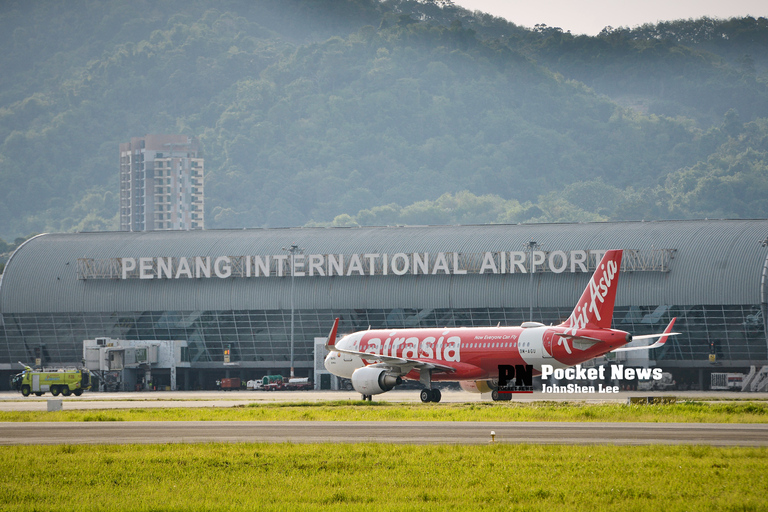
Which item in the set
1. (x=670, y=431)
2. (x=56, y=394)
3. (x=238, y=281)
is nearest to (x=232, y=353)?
(x=238, y=281)

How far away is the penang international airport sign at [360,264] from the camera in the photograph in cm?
8950

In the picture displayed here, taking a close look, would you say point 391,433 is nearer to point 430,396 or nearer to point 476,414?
point 476,414

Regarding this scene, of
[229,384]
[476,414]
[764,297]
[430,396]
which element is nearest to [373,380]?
[430,396]

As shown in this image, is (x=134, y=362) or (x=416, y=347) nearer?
(x=416, y=347)

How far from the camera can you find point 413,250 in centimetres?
9669

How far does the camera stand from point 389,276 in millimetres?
96062

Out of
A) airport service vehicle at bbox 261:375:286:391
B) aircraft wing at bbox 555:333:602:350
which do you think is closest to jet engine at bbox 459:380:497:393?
aircraft wing at bbox 555:333:602:350

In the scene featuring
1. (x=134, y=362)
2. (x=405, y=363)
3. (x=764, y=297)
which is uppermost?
(x=764, y=297)

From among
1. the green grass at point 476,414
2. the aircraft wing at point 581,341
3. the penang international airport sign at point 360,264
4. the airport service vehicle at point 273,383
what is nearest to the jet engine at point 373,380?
the green grass at point 476,414

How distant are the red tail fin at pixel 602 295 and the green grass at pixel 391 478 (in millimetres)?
23593

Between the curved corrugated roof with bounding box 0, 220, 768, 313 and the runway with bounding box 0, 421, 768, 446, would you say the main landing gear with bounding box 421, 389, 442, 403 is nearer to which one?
the runway with bounding box 0, 421, 768, 446

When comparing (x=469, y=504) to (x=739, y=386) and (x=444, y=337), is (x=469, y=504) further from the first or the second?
(x=739, y=386)

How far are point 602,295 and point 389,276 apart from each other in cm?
4362

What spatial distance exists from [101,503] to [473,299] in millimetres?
70425
